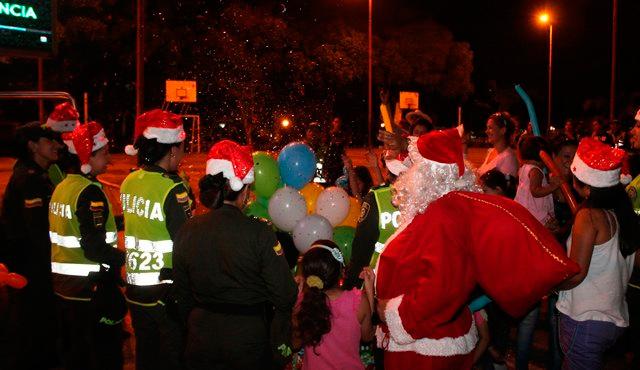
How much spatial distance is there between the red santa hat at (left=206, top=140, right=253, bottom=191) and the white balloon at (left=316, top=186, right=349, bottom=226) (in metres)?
2.69

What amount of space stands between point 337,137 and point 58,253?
5.25 metres

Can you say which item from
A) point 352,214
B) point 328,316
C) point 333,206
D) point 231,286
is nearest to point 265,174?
point 333,206

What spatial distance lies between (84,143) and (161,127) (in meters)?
0.73

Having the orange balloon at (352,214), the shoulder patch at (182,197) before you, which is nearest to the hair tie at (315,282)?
the shoulder patch at (182,197)

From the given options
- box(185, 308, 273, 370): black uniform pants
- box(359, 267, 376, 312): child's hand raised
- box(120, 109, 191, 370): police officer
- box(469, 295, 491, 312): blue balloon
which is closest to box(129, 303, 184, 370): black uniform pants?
box(120, 109, 191, 370): police officer

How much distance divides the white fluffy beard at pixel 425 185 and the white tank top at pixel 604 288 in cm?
117

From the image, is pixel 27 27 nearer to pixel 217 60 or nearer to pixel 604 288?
pixel 604 288

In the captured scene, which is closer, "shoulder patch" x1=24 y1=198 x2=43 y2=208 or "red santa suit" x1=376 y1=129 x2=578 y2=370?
"red santa suit" x1=376 y1=129 x2=578 y2=370

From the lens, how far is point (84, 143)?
16.5 feet

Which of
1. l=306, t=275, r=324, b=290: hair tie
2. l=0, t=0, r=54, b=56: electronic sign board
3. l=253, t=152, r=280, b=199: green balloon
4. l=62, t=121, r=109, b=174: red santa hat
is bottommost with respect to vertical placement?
l=306, t=275, r=324, b=290: hair tie

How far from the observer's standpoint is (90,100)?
36.7 meters

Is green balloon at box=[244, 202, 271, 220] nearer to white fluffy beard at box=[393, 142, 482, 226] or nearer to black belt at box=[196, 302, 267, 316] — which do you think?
black belt at box=[196, 302, 267, 316]

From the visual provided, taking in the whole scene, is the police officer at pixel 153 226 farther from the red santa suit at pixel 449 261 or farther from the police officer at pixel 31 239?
the red santa suit at pixel 449 261

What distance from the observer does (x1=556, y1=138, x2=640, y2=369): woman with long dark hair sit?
4074 mm
